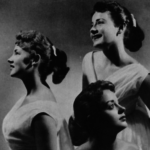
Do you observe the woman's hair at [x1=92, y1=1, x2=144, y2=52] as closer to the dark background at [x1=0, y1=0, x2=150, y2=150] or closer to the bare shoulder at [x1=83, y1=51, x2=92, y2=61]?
the dark background at [x1=0, y1=0, x2=150, y2=150]

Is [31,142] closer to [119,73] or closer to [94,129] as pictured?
[94,129]

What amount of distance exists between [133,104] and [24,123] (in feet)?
4.32

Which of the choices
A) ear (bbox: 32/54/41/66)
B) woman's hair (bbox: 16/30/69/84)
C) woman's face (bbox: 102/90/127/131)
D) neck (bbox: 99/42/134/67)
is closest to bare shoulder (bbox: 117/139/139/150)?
woman's face (bbox: 102/90/127/131)

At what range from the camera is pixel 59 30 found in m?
5.00

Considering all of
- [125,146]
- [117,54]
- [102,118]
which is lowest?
[125,146]

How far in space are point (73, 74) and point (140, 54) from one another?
2.92 ft

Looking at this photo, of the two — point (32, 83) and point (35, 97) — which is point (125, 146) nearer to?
point (35, 97)

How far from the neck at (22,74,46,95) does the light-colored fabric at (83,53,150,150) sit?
867mm

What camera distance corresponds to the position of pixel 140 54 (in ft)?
15.7

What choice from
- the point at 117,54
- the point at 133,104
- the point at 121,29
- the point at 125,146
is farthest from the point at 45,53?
the point at 125,146

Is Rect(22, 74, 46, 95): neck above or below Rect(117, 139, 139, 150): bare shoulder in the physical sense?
above

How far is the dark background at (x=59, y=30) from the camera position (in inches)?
187

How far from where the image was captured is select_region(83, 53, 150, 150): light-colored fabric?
4352 millimetres

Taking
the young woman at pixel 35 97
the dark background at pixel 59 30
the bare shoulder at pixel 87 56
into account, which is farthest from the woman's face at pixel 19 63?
the bare shoulder at pixel 87 56
